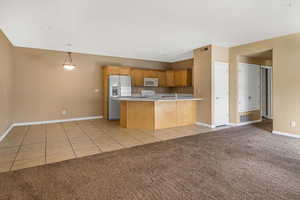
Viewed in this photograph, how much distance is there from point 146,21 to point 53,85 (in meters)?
4.55

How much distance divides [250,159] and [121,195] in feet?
7.58

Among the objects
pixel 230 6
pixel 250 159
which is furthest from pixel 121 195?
pixel 230 6

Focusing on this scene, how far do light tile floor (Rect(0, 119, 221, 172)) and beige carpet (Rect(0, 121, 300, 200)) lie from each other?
0.33 metres

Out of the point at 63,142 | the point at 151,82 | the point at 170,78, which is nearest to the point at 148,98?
the point at 63,142

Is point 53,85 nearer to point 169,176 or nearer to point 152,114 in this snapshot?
point 152,114

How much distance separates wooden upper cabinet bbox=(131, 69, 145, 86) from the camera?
7305 mm

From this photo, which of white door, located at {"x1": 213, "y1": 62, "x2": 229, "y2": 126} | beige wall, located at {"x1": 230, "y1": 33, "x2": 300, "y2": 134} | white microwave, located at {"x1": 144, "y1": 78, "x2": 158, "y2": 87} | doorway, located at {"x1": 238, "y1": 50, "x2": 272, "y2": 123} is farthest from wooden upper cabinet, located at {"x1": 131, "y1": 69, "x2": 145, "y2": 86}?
beige wall, located at {"x1": 230, "y1": 33, "x2": 300, "y2": 134}

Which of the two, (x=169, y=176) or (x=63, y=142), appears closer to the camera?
(x=169, y=176)

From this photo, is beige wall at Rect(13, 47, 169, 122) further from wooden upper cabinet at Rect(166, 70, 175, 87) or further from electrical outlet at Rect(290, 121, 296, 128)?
electrical outlet at Rect(290, 121, 296, 128)

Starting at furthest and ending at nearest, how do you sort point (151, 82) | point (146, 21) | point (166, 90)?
point (166, 90), point (151, 82), point (146, 21)

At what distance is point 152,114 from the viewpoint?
489cm

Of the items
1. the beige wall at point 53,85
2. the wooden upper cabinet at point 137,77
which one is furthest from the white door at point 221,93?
the beige wall at point 53,85

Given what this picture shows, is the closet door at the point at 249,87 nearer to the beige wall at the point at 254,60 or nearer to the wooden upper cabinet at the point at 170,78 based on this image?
the beige wall at the point at 254,60

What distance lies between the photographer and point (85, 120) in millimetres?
6402
